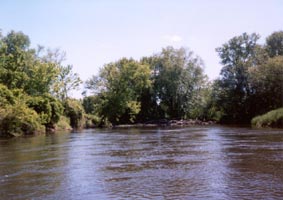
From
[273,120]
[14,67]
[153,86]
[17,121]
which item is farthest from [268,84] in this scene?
[17,121]

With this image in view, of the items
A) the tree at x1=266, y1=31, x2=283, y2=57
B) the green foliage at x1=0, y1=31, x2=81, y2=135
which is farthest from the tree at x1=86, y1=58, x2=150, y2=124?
the tree at x1=266, y1=31, x2=283, y2=57

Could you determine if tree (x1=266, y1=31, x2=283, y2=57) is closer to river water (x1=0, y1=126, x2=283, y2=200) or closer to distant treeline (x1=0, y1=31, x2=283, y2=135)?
distant treeline (x1=0, y1=31, x2=283, y2=135)

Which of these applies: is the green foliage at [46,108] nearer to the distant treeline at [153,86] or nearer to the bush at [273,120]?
the distant treeline at [153,86]

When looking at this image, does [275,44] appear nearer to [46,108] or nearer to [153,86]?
[153,86]

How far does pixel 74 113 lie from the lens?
201 ft

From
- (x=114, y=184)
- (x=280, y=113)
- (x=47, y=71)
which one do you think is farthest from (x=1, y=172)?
(x=47, y=71)

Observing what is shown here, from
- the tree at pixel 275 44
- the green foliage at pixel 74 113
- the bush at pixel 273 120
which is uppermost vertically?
the tree at pixel 275 44

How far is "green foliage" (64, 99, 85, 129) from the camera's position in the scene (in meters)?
60.9

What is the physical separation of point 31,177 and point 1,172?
201cm

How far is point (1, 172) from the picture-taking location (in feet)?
47.6

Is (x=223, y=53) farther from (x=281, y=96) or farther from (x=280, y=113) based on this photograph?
(x=280, y=113)

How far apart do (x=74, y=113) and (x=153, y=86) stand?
88.2ft

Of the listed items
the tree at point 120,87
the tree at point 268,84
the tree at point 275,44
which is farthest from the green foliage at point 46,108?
the tree at point 275,44

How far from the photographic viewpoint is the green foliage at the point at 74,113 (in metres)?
60.9
